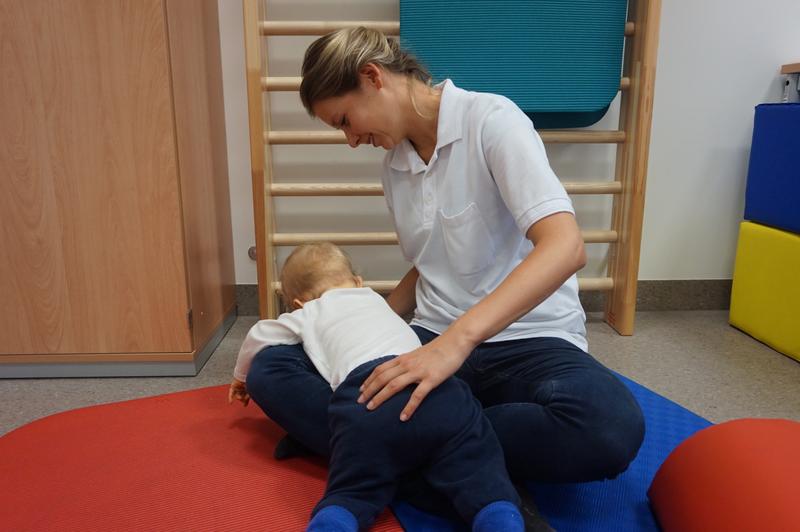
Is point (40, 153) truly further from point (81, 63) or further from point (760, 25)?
point (760, 25)

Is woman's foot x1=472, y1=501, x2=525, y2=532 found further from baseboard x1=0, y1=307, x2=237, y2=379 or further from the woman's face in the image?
baseboard x1=0, y1=307, x2=237, y2=379

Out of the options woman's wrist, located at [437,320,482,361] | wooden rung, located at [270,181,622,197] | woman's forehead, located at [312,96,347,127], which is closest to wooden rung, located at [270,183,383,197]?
wooden rung, located at [270,181,622,197]

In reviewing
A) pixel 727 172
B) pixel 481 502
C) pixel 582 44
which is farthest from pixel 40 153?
pixel 727 172

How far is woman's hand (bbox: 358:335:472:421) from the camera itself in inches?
33.3

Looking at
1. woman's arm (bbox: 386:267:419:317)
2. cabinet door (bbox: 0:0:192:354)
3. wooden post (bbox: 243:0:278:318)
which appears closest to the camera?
woman's arm (bbox: 386:267:419:317)

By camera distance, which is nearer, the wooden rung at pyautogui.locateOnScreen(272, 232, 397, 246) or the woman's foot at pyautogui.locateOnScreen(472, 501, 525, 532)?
the woman's foot at pyautogui.locateOnScreen(472, 501, 525, 532)

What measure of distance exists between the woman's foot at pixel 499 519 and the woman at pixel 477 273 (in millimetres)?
134

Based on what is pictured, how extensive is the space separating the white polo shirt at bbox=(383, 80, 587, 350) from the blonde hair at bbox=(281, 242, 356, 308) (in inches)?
6.4

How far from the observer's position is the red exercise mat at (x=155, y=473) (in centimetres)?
98

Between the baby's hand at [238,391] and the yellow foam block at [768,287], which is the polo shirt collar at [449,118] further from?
the yellow foam block at [768,287]

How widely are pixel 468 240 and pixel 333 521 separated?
514 mm

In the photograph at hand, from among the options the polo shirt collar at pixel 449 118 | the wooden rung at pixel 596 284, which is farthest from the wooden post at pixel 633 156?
the polo shirt collar at pixel 449 118

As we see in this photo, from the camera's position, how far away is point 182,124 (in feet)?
5.32

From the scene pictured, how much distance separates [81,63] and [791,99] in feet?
6.91
